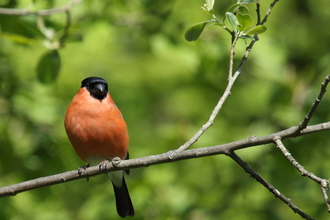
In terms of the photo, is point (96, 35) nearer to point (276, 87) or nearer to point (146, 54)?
point (276, 87)

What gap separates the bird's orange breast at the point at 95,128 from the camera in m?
5.34

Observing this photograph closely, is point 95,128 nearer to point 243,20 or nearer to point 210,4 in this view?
point 210,4

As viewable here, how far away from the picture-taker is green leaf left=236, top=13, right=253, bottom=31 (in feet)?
10.5

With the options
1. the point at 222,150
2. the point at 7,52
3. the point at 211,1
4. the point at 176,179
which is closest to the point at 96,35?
the point at 7,52

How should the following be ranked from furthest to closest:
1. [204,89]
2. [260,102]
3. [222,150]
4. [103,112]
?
1. [204,89]
2. [260,102]
3. [103,112]
4. [222,150]

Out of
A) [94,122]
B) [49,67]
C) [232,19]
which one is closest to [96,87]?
[94,122]

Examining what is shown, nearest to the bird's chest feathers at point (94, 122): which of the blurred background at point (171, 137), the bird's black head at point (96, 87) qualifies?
the bird's black head at point (96, 87)

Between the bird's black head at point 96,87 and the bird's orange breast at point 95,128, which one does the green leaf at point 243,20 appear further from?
the bird's black head at point 96,87

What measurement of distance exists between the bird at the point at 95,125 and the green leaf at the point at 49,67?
1.61ft

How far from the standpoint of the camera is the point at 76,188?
8.03 m

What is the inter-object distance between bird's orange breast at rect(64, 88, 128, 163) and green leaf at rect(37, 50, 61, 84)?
490mm

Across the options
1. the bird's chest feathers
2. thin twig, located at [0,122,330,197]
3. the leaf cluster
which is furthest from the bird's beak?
the leaf cluster

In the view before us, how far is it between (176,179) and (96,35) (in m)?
2.66

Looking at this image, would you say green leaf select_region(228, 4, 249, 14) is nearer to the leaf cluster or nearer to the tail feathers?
the leaf cluster
